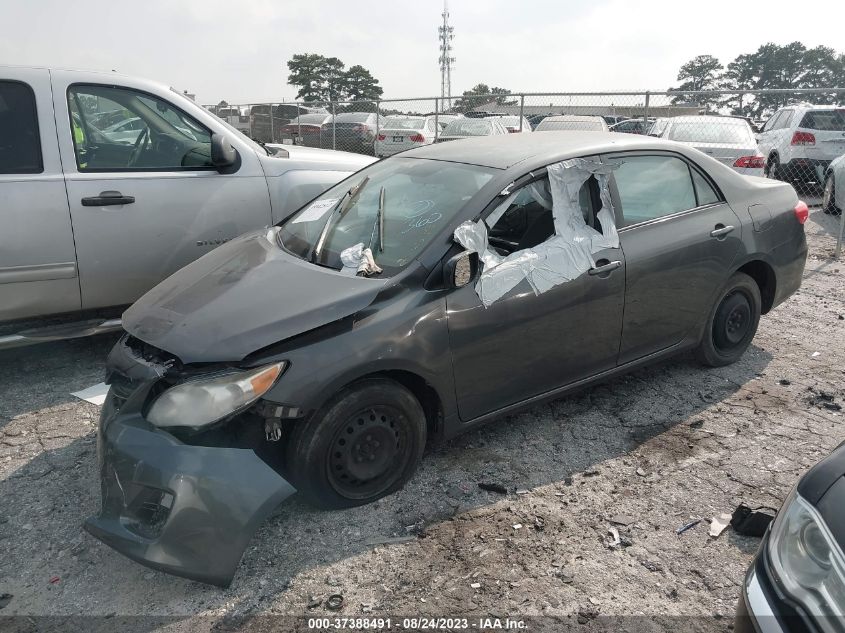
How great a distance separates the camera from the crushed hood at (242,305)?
113 inches

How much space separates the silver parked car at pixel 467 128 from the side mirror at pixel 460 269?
13.3 metres

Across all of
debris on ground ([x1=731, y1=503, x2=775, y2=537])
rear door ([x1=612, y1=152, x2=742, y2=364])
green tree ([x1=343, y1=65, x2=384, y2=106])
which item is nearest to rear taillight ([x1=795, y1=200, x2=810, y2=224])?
rear door ([x1=612, y1=152, x2=742, y2=364])

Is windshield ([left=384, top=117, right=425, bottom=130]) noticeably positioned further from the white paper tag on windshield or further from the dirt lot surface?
the dirt lot surface

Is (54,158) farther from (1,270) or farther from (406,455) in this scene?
(406,455)

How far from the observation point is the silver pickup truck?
427 centimetres

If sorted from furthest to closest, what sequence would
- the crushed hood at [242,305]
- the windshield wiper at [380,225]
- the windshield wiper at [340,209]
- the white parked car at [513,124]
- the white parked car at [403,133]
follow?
1. the white parked car at [403,133]
2. the white parked car at [513,124]
3. the windshield wiper at [340,209]
4. the windshield wiper at [380,225]
5. the crushed hood at [242,305]

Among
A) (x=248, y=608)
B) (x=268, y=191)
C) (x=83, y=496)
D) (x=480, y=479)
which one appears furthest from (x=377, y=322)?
(x=268, y=191)

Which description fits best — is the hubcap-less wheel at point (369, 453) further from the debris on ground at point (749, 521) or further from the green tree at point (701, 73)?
the green tree at point (701, 73)

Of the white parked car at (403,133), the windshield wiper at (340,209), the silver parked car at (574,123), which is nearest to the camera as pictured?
the windshield wiper at (340,209)

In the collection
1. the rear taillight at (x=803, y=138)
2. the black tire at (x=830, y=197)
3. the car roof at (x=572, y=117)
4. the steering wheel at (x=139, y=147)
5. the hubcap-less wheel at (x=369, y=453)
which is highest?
the car roof at (x=572, y=117)

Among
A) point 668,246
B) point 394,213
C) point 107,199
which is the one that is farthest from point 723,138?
point 107,199

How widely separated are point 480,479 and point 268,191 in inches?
111

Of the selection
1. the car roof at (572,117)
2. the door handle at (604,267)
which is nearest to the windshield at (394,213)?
the door handle at (604,267)

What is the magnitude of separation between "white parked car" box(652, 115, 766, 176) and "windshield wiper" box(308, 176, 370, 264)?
7543 millimetres
